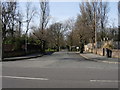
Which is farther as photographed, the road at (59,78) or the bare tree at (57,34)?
the bare tree at (57,34)

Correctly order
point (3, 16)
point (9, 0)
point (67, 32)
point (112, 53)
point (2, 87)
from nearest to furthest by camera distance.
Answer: point (2, 87) < point (112, 53) < point (3, 16) < point (9, 0) < point (67, 32)

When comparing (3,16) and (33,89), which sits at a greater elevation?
(3,16)

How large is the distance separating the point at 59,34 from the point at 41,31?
40804mm

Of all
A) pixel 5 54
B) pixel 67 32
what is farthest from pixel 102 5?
pixel 67 32

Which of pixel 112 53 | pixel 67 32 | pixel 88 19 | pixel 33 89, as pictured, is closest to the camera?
pixel 33 89

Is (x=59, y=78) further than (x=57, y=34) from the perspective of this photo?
No

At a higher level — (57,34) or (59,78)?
(57,34)

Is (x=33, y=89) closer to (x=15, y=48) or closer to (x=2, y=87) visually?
(x=2, y=87)

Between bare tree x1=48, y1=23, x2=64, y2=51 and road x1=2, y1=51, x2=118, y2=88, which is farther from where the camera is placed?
bare tree x1=48, y1=23, x2=64, y2=51

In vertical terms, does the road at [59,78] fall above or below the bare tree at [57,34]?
below

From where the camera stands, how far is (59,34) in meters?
99.0

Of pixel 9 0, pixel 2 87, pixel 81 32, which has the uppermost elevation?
Answer: pixel 9 0

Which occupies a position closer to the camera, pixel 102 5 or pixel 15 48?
pixel 15 48

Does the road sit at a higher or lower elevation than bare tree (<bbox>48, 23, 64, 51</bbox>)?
lower
